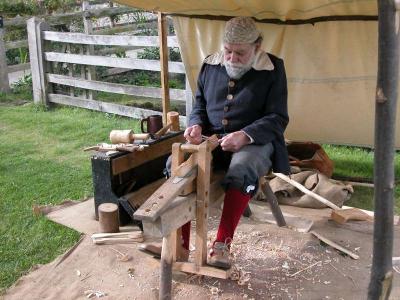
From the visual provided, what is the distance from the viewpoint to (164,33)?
4.86 meters

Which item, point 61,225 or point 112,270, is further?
point 61,225

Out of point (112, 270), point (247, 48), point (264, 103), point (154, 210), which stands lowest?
point (112, 270)

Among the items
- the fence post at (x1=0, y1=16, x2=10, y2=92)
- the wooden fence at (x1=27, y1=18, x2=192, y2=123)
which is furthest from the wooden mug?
the fence post at (x1=0, y1=16, x2=10, y2=92)

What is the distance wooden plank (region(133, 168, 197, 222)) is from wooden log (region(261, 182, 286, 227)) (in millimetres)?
1092

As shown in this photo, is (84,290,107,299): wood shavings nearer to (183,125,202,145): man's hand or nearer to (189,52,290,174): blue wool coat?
(183,125,202,145): man's hand

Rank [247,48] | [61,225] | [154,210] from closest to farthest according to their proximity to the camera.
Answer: [154,210] < [247,48] < [61,225]

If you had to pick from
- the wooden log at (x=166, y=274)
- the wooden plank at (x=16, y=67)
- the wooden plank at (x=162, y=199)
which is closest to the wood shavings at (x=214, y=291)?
the wooden log at (x=166, y=274)

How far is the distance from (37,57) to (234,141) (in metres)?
5.64

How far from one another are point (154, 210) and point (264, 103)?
1260 mm

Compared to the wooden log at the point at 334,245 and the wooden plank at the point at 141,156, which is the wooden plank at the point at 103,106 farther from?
the wooden log at the point at 334,245

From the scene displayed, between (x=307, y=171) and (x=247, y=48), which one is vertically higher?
(x=247, y=48)

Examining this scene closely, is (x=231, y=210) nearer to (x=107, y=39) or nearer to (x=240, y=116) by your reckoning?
(x=240, y=116)

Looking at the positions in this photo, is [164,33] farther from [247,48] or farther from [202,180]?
[202,180]

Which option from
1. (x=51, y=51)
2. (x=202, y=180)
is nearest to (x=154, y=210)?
(x=202, y=180)
